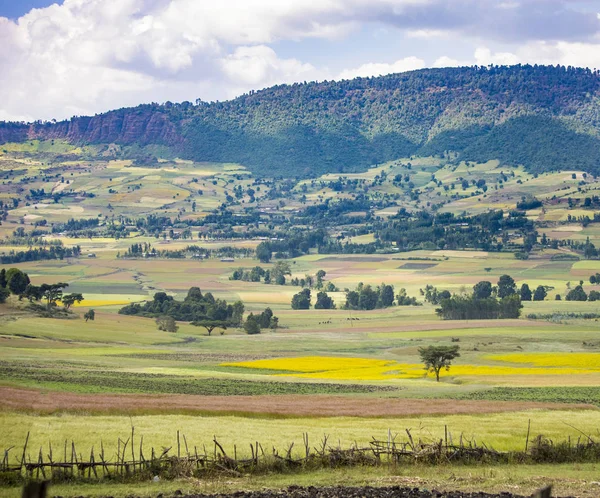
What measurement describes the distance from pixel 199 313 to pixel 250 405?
293 ft

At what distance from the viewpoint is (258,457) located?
3100 centimetres

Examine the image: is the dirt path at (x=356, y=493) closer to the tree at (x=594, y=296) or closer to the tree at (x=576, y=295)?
the tree at (x=594, y=296)

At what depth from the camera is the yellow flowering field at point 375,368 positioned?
2881 inches

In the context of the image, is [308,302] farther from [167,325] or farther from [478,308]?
[167,325]

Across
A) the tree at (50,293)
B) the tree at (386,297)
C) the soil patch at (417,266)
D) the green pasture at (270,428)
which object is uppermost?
the soil patch at (417,266)

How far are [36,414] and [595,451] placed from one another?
22297mm

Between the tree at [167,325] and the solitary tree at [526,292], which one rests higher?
the solitary tree at [526,292]

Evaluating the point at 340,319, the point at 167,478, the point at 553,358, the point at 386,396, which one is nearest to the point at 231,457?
the point at 167,478

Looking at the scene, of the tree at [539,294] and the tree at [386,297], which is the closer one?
the tree at [539,294]

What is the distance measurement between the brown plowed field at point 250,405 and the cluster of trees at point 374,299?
101 m

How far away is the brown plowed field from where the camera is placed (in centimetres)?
4225

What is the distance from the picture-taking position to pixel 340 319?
13562cm

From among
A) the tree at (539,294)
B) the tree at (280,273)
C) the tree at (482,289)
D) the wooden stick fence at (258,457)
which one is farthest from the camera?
the tree at (280,273)

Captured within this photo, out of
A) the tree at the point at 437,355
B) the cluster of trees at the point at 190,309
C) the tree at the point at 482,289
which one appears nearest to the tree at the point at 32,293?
the cluster of trees at the point at 190,309
